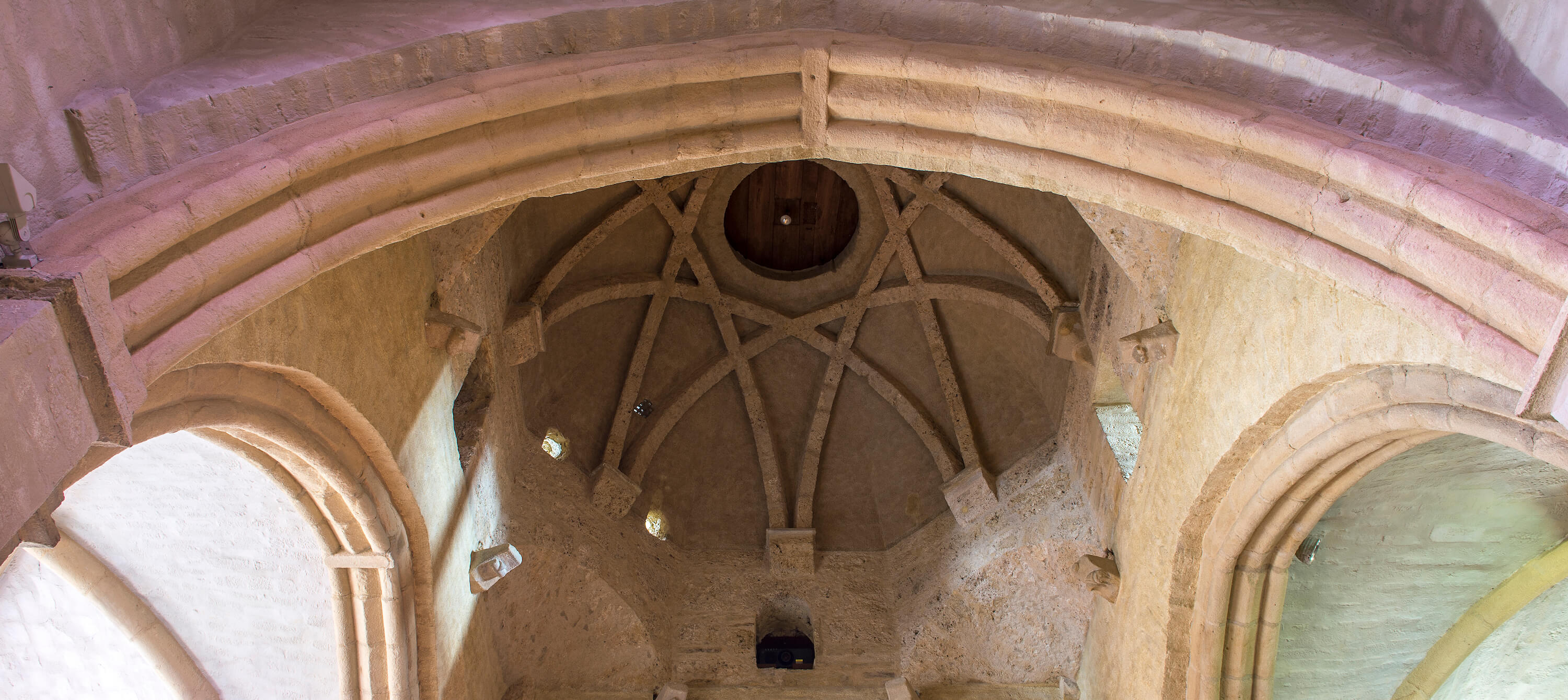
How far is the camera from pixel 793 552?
9.59 m

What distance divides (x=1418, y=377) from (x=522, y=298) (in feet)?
18.7

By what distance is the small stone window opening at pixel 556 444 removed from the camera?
901 cm

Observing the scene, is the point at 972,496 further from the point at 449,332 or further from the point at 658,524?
the point at 449,332

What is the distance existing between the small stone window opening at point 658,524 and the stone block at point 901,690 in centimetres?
217

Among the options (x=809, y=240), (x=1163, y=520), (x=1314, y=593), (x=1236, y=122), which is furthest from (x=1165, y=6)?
(x=809, y=240)

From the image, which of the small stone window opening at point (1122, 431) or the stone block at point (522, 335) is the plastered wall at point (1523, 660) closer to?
the small stone window opening at point (1122, 431)

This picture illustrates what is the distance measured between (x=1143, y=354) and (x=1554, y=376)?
11.1ft

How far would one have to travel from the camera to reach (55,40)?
122 inches

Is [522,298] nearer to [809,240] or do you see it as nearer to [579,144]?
[809,240]

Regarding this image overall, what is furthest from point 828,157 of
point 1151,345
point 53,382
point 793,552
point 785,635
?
point 785,635

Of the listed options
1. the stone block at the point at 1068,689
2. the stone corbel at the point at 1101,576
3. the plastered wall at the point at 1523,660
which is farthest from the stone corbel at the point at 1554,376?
the stone block at the point at 1068,689

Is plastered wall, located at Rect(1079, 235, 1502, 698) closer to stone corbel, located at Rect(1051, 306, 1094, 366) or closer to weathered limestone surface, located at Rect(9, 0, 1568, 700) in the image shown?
weathered limestone surface, located at Rect(9, 0, 1568, 700)

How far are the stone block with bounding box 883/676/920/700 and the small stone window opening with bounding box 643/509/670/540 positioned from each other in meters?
2.17

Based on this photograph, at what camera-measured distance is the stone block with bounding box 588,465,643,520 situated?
8992 millimetres
